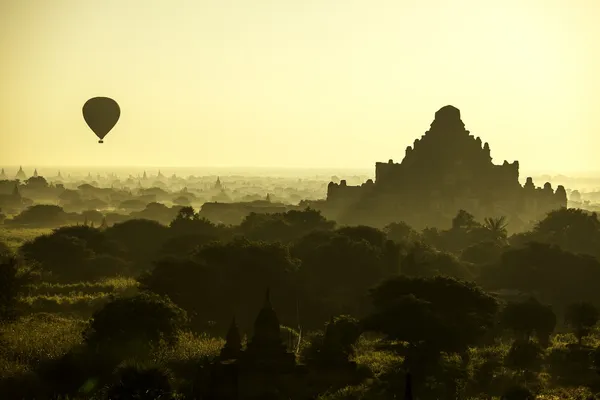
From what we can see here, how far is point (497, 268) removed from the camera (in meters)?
61.9

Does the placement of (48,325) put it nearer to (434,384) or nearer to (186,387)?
(186,387)

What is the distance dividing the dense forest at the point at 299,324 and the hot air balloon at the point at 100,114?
12.8 m

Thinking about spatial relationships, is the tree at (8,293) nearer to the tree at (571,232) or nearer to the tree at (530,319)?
the tree at (530,319)

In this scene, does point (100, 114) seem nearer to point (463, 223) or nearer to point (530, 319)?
point (530, 319)

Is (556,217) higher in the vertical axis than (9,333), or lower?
higher

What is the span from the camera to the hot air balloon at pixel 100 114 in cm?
7188

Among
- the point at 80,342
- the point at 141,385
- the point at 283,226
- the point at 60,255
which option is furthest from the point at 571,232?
the point at 141,385

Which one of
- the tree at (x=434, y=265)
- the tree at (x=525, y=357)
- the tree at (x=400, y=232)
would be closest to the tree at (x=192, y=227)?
the tree at (x=400, y=232)

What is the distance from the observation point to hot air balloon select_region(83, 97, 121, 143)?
71.9 metres

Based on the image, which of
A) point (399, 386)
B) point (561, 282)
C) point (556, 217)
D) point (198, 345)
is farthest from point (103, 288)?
point (556, 217)

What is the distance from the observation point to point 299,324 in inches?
1859

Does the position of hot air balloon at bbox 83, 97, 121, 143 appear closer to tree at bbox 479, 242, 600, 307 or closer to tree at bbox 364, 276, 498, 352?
tree at bbox 479, 242, 600, 307

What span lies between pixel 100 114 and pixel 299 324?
3735 cm

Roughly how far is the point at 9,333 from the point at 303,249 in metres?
28.8
